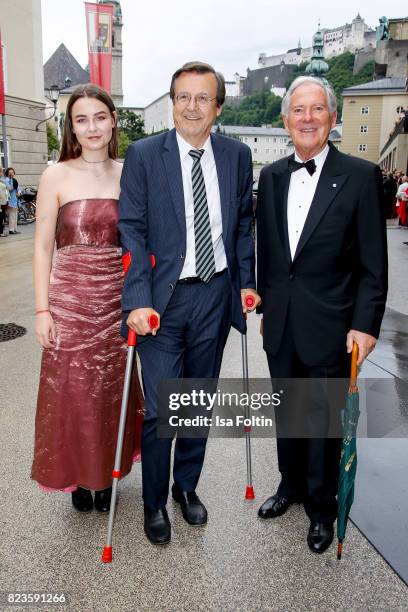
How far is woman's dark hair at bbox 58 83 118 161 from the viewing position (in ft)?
9.25

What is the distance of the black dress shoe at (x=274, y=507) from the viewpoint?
3045mm

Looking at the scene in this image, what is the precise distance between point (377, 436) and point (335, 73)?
115m

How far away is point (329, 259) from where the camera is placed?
268 centimetres

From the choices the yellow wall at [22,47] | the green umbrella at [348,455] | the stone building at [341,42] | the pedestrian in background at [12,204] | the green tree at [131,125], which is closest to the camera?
the green umbrella at [348,455]

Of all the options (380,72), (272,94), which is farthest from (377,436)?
(272,94)

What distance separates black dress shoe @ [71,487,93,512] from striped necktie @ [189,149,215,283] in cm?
136

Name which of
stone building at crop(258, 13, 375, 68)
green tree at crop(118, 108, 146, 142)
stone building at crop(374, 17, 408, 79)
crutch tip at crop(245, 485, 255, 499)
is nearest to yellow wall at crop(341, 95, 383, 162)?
stone building at crop(374, 17, 408, 79)

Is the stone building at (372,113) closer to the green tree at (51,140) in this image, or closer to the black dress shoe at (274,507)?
the green tree at (51,140)

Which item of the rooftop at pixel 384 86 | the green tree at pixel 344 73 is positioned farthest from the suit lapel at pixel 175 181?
the green tree at pixel 344 73

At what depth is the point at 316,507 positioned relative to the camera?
287 centimetres

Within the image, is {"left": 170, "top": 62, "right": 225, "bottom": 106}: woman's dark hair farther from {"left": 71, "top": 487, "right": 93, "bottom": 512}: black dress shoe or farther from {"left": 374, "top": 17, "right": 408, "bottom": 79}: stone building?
{"left": 374, "top": 17, "right": 408, "bottom": 79}: stone building

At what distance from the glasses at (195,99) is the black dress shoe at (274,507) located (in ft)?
6.75

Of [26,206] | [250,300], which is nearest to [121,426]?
[250,300]

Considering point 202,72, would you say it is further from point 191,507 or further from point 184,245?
point 191,507
